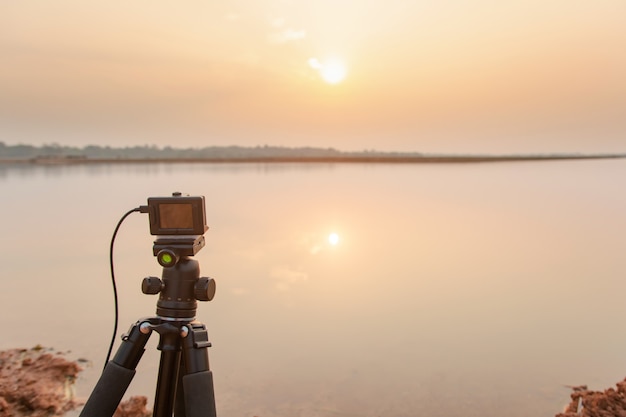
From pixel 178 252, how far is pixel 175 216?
12cm

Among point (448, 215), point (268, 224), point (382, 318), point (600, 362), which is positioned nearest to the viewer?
point (600, 362)

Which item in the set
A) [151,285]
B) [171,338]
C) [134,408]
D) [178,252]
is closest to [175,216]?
[178,252]

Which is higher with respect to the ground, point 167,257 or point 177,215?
point 177,215

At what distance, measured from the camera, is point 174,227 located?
1.45m

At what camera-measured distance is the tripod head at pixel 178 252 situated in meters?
1.43

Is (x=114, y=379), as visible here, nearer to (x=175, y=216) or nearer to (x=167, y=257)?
(x=167, y=257)

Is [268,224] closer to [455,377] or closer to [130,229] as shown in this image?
[130,229]

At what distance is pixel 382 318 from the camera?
15.5 ft

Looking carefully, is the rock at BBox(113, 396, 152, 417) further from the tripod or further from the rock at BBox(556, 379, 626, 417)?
the rock at BBox(556, 379, 626, 417)

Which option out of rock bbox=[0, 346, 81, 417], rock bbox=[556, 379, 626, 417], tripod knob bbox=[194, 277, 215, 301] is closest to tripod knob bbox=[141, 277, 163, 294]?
tripod knob bbox=[194, 277, 215, 301]

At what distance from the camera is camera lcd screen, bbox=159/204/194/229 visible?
1430 mm

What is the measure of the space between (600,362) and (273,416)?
2.79 m

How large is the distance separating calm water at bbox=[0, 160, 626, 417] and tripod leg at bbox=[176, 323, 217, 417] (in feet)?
5.39

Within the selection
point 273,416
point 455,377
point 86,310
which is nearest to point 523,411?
point 455,377
